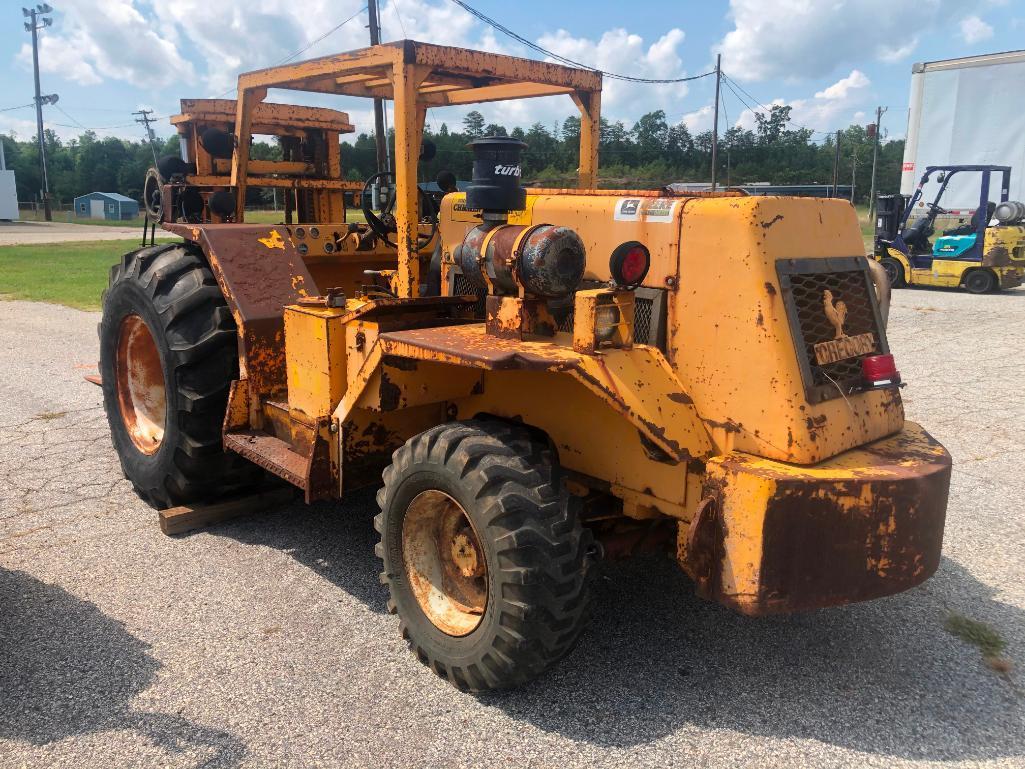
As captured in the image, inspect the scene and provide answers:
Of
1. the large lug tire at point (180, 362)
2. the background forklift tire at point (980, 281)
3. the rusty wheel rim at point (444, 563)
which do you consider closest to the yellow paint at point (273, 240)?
the large lug tire at point (180, 362)

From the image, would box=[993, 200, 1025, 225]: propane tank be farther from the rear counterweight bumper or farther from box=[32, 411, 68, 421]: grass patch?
box=[32, 411, 68, 421]: grass patch

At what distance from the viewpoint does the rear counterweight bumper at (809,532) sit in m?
2.57

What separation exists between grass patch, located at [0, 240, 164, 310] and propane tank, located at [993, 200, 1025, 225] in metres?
15.2

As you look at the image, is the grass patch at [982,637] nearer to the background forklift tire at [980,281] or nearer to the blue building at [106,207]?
the background forklift tire at [980,281]

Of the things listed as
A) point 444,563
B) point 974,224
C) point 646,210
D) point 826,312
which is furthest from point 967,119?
point 444,563

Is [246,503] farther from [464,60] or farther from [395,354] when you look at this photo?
[464,60]

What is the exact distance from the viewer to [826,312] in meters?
2.94

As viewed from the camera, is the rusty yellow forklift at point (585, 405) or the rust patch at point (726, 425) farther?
the rust patch at point (726, 425)

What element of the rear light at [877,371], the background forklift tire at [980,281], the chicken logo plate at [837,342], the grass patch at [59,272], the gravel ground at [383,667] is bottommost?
the gravel ground at [383,667]

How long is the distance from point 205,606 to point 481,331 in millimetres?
1746

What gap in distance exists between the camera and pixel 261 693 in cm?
297

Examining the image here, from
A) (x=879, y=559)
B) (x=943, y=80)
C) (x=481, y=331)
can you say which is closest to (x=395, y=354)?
(x=481, y=331)

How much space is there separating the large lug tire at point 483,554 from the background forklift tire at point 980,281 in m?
14.9

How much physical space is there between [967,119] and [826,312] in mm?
20128
